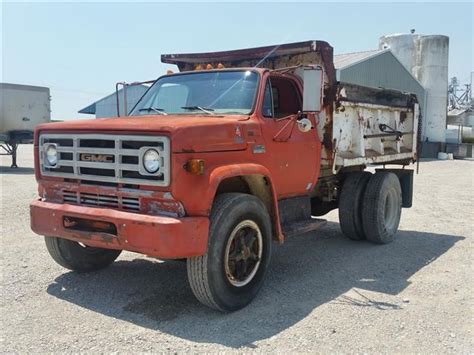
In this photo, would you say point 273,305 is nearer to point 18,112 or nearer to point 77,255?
point 77,255

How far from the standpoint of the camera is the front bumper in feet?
14.0

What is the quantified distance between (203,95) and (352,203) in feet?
10.5

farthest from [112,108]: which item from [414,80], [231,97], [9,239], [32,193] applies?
[231,97]

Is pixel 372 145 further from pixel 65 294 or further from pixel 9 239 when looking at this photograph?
pixel 9 239

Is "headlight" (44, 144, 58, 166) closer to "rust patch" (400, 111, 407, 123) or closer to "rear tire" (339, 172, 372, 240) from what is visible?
"rear tire" (339, 172, 372, 240)

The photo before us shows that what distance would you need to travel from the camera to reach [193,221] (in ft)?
14.3

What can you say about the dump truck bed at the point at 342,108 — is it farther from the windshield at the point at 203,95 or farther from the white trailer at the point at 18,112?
the white trailer at the point at 18,112

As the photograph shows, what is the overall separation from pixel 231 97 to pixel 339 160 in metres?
1.96

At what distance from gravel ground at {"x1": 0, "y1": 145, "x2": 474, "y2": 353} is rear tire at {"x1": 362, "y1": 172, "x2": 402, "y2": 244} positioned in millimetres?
220

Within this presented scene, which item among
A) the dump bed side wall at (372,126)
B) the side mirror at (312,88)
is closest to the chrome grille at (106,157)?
the side mirror at (312,88)

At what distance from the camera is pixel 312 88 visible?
530 centimetres

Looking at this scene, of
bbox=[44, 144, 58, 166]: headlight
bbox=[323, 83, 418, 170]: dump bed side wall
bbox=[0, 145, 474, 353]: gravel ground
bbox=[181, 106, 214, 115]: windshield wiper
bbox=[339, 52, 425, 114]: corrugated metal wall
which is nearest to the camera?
bbox=[0, 145, 474, 353]: gravel ground

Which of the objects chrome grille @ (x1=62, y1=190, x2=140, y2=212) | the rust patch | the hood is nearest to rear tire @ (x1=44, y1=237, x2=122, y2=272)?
chrome grille @ (x1=62, y1=190, x2=140, y2=212)

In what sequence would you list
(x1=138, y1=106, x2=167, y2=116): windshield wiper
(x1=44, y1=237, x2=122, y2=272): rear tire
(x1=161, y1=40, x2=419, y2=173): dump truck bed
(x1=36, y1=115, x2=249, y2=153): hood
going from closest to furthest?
(x1=36, y1=115, x2=249, y2=153): hood
(x1=44, y1=237, x2=122, y2=272): rear tire
(x1=138, y1=106, x2=167, y2=116): windshield wiper
(x1=161, y1=40, x2=419, y2=173): dump truck bed
